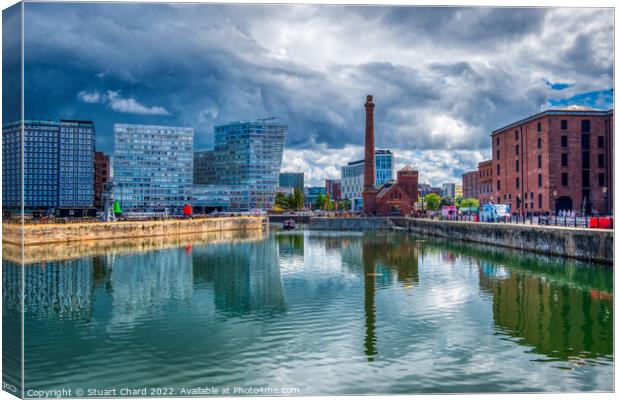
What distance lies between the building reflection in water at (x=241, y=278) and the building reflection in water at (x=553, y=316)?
969cm

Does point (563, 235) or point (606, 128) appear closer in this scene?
point (563, 235)

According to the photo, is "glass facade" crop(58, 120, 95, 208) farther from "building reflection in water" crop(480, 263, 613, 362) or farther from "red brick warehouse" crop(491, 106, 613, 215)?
"building reflection in water" crop(480, 263, 613, 362)

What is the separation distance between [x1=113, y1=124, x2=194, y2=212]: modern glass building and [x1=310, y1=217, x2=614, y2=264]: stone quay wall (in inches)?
4804

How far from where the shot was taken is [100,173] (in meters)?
180

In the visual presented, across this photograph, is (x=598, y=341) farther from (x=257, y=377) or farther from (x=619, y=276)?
(x=257, y=377)

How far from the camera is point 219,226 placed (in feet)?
323

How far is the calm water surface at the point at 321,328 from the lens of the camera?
48.0ft

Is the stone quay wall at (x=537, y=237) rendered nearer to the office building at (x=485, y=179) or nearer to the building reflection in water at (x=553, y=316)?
the building reflection in water at (x=553, y=316)

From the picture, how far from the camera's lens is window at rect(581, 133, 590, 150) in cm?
6550

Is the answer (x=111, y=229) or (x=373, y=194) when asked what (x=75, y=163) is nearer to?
(x=373, y=194)

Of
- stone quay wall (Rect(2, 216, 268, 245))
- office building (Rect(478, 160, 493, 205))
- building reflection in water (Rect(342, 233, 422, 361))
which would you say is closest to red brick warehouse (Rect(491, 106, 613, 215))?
building reflection in water (Rect(342, 233, 422, 361))

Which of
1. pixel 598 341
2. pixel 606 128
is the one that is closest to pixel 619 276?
pixel 598 341

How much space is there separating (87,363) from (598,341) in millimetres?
15920

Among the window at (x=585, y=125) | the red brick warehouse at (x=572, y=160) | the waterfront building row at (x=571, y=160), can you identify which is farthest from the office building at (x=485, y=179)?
the window at (x=585, y=125)
